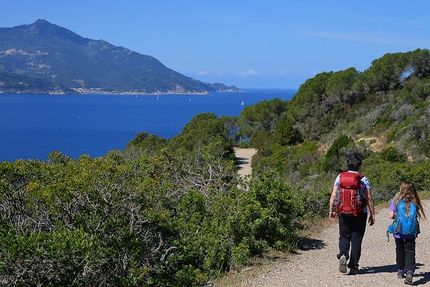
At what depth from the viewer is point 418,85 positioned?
29875 millimetres

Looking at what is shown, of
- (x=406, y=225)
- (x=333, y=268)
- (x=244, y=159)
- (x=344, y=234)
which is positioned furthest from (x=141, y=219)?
(x=244, y=159)

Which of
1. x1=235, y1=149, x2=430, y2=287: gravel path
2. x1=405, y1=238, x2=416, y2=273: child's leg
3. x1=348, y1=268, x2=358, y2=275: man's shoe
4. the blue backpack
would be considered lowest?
x1=235, y1=149, x2=430, y2=287: gravel path

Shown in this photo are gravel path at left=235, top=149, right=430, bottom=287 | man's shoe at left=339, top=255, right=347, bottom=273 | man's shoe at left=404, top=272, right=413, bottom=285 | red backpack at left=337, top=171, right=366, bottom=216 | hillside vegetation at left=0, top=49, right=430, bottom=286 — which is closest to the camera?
hillside vegetation at left=0, top=49, right=430, bottom=286

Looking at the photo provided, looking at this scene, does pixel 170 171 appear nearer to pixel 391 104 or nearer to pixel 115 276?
pixel 115 276

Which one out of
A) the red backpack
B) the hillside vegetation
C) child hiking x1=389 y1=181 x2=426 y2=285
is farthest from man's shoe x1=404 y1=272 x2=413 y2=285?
the hillside vegetation

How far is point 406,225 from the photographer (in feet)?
17.8

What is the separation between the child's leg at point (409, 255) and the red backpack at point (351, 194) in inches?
25.0

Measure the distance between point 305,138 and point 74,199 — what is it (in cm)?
3264

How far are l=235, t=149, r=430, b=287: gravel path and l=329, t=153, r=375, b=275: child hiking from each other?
0.88 ft

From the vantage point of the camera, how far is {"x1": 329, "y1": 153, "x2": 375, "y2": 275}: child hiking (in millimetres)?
5488

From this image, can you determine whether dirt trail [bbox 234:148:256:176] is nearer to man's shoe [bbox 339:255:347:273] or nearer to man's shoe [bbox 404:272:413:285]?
man's shoe [bbox 339:255:347:273]

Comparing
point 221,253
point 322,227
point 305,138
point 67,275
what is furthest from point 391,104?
point 67,275

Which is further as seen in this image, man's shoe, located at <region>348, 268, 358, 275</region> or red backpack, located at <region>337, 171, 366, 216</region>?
man's shoe, located at <region>348, 268, 358, 275</region>

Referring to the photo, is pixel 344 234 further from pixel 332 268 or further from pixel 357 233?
pixel 332 268
